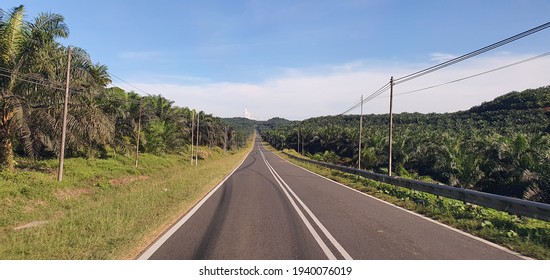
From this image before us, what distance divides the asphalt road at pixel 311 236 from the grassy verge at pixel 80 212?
25.6 inches

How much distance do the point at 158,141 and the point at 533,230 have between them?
3952 cm

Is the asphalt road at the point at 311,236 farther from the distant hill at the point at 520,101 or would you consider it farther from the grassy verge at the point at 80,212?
the distant hill at the point at 520,101

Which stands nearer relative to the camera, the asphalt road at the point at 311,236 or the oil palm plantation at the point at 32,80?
the asphalt road at the point at 311,236

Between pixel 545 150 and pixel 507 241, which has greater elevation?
pixel 545 150

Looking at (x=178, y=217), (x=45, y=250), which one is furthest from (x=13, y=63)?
(x=45, y=250)

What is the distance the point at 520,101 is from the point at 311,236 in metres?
112

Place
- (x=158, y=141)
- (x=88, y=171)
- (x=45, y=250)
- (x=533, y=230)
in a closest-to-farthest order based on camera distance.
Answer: (x=45, y=250) < (x=533, y=230) < (x=88, y=171) < (x=158, y=141)

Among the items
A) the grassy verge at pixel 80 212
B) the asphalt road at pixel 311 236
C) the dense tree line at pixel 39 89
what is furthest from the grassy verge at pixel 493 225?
the dense tree line at pixel 39 89

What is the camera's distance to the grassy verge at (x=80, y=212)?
6.63 metres

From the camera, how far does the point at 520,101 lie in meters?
99.8

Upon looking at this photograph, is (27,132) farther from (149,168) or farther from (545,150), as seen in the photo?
(545,150)

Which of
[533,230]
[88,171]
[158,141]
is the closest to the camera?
[533,230]

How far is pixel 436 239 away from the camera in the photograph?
790 cm

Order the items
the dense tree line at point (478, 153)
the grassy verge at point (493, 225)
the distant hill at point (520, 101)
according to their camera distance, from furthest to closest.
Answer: the distant hill at point (520, 101), the dense tree line at point (478, 153), the grassy verge at point (493, 225)
